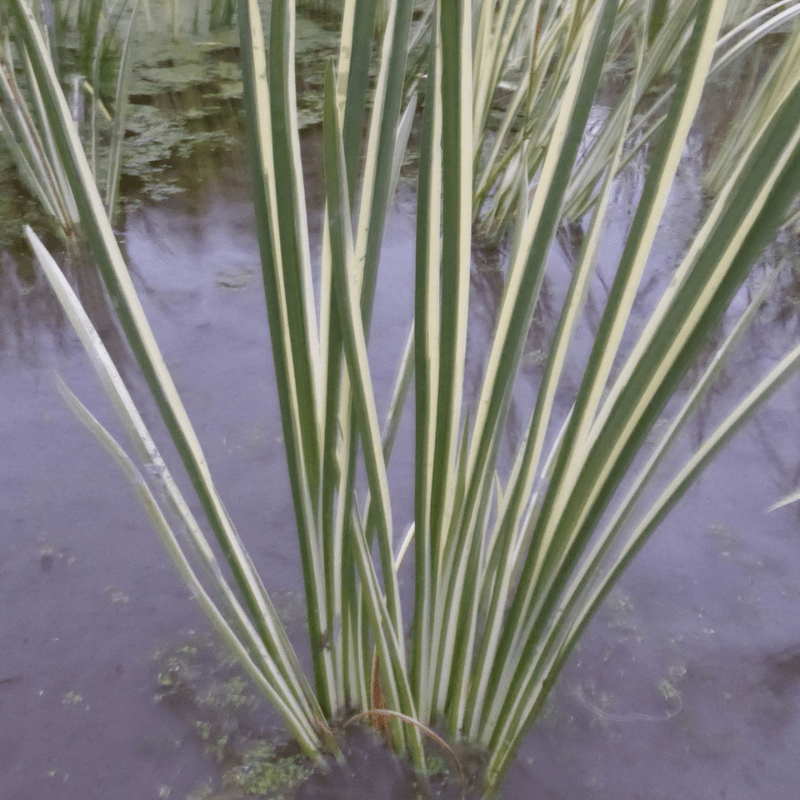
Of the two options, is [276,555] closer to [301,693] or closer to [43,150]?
[301,693]

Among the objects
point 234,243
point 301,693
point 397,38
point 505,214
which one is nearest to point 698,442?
point 505,214

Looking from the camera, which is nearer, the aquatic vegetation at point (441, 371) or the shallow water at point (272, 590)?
the aquatic vegetation at point (441, 371)

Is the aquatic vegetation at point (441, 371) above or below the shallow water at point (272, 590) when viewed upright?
above

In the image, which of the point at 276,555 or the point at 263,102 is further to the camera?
the point at 276,555

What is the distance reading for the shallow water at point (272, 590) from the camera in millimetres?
659

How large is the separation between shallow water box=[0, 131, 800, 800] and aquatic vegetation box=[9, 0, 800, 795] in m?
0.16

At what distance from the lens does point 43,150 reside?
4.60ft

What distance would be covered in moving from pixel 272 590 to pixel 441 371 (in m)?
0.47

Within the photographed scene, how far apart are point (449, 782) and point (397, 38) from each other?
0.60 metres

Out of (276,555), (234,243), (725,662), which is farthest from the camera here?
(234,243)

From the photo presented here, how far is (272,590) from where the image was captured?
2.72 feet

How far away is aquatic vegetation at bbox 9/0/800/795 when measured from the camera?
0.37m

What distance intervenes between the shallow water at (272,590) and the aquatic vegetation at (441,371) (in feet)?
0.51

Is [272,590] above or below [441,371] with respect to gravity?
below
